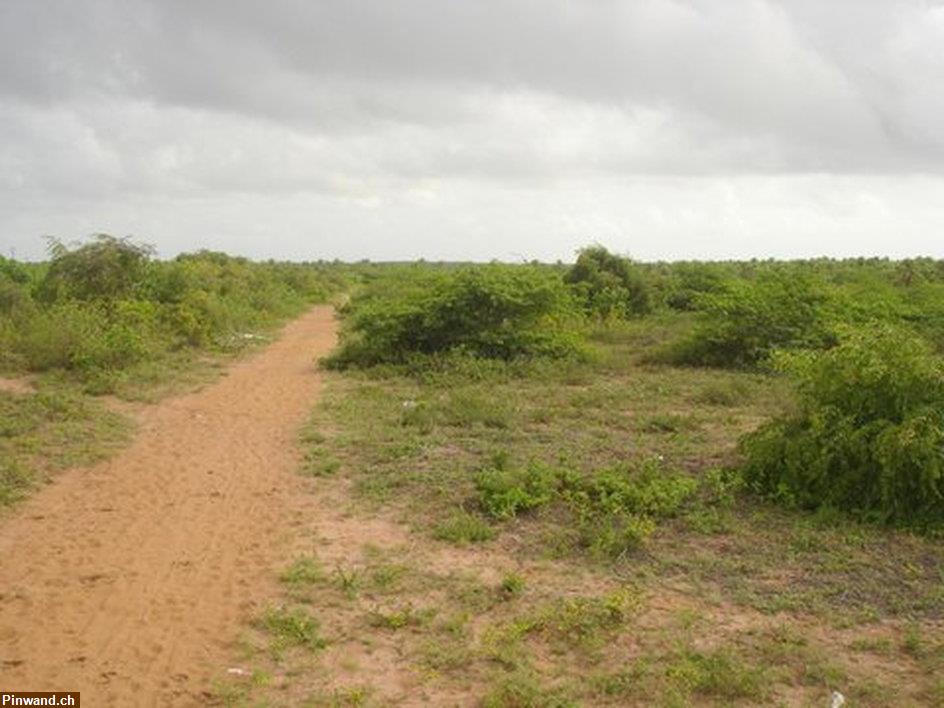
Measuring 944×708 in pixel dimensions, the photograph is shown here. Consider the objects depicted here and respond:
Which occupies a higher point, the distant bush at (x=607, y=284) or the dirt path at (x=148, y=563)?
the distant bush at (x=607, y=284)

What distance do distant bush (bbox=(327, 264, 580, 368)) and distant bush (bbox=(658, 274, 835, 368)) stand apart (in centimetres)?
218

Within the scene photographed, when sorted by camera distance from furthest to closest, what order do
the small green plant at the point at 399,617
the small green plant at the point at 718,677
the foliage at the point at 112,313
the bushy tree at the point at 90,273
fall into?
the bushy tree at the point at 90,273
the foliage at the point at 112,313
the small green plant at the point at 399,617
the small green plant at the point at 718,677

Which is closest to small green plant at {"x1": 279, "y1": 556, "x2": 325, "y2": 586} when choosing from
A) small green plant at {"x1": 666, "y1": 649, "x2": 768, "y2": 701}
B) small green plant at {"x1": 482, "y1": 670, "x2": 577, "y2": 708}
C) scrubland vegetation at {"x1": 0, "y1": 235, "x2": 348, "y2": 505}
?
small green plant at {"x1": 482, "y1": 670, "x2": 577, "y2": 708}

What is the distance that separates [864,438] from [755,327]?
8772 millimetres

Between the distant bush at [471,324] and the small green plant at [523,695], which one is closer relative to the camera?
the small green plant at [523,695]

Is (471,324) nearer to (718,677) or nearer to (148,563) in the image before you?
(148,563)

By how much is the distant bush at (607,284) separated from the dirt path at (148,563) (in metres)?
13.9

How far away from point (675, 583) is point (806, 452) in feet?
7.42

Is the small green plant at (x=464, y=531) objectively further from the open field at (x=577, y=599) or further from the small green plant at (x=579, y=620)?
the small green plant at (x=579, y=620)

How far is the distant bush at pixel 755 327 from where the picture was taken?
16.3 meters

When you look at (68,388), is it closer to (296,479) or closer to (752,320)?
(296,479)

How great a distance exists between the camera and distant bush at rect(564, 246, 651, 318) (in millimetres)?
24062

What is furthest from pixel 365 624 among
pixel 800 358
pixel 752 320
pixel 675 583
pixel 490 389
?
pixel 752 320

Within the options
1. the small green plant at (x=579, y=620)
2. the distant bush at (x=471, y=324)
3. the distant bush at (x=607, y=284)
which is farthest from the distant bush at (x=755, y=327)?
the small green plant at (x=579, y=620)
